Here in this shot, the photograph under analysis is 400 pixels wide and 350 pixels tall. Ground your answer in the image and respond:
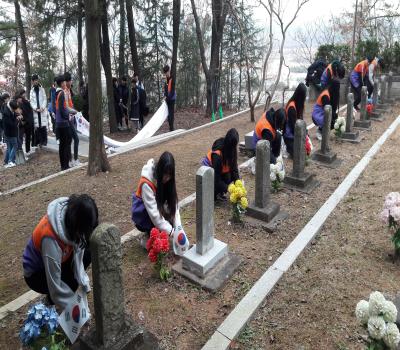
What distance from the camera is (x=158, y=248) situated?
345cm

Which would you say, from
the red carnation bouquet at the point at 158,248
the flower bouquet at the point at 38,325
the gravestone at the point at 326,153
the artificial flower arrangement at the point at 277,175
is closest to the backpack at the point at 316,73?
the gravestone at the point at 326,153

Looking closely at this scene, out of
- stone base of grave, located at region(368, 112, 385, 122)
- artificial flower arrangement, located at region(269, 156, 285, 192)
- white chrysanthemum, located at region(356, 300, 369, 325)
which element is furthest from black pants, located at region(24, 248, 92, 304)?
stone base of grave, located at region(368, 112, 385, 122)

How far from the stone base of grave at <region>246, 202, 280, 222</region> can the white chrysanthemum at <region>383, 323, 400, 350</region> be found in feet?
8.40

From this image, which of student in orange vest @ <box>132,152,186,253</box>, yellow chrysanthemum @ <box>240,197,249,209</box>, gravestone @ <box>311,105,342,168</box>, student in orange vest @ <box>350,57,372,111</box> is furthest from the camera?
student in orange vest @ <box>350,57,372,111</box>

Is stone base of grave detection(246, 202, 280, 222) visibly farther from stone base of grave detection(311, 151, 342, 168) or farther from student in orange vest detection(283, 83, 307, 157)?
stone base of grave detection(311, 151, 342, 168)

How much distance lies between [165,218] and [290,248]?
1.44 meters

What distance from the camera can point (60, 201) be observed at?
2715 millimetres

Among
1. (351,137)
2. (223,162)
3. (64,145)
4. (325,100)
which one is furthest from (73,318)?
(351,137)

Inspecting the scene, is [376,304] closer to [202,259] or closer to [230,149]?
[202,259]

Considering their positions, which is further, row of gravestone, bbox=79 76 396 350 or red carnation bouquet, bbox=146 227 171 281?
red carnation bouquet, bbox=146 227 171 281

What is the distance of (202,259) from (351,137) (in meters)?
5.91

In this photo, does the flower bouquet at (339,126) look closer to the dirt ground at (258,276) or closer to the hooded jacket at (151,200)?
the dirt ground at (258,276)

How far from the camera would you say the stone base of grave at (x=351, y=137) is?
823 centimetres

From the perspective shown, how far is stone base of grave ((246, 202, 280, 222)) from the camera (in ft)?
15.7
